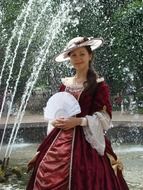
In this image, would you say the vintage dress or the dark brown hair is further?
the dark brown hair

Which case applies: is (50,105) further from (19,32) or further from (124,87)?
(124,87)

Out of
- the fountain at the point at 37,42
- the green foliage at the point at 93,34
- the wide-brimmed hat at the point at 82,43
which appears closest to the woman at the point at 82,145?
the wide-brimmed hat at the point at 82,43

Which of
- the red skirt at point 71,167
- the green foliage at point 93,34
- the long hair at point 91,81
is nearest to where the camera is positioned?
the red skirt at point 71,167

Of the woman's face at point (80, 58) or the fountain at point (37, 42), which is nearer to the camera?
the woman's face at point (80, 58)

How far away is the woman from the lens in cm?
240

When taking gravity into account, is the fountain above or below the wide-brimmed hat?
above

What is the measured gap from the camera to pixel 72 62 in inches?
102

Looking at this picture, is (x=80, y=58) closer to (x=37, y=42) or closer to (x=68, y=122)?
(x=68, y=122)

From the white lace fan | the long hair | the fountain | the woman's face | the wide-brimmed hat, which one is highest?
the fountain

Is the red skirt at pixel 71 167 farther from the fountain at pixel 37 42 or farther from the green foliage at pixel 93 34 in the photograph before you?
the green foliage at pixel 93 34

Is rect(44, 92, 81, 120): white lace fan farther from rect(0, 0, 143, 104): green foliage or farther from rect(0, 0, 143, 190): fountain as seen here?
rect(0, 0, 143, 104): green foliage

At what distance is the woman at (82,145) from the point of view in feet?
7.87

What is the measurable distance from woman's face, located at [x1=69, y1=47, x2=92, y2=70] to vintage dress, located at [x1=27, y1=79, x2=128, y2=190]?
154 millimetres

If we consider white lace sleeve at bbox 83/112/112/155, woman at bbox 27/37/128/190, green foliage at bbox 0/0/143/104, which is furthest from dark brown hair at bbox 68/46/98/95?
green foliage at bbox 0/0/143/104
